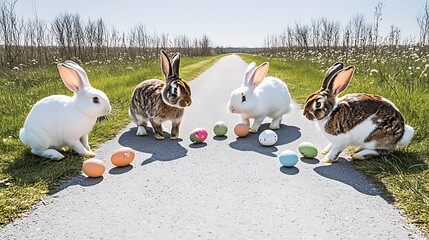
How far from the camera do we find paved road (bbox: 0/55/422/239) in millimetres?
2662

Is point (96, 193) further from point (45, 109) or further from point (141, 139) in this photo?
point (141, 139)

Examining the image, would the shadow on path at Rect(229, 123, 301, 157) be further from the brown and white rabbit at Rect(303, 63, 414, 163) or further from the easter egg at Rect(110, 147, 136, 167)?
the easter egg at Rect(110, 147, 136, 167)

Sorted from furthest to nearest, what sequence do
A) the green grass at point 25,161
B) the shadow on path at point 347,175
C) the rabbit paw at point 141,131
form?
the rabbit paw at point 141,131, the shadow on path at point 347,175, the green grass at point 25,161

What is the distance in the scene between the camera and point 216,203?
10.4 feet

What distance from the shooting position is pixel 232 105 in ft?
17.7

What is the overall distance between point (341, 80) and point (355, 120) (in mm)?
509

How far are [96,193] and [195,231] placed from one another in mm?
1251

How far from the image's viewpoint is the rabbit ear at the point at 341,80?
415cm

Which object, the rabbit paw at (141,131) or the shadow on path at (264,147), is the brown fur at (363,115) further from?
the rabbit paw at (141,131)

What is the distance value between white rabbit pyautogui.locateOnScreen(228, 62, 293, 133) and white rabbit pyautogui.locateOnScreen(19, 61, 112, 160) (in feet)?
6.49

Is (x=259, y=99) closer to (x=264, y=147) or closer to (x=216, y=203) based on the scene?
(x=264, y=147)

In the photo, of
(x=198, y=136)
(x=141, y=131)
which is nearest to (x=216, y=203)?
(x=198, y=136)

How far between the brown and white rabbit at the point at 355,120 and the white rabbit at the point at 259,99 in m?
1.22

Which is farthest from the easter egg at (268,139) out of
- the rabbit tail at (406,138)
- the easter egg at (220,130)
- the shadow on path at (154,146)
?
the rabbit tail at (406,138)
